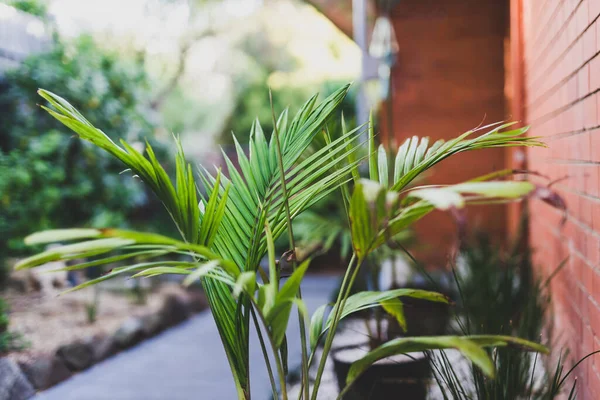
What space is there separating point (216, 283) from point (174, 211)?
0.21 m

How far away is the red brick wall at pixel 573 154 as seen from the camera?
4.41 feet

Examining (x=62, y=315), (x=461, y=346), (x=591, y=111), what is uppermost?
(x=591, y=111)

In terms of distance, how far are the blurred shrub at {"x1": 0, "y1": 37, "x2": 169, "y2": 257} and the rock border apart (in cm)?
72

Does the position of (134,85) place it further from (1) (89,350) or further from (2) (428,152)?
(2) (428,152)

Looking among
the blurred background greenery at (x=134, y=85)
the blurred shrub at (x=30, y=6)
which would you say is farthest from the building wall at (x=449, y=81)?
the blurred shrub at (x=30, y=6)

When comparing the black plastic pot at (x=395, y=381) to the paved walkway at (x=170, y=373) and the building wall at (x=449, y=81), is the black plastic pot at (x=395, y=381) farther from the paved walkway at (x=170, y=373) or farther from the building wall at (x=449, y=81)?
the building wall at (x=449, y=81)

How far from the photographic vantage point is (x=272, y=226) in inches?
50.8

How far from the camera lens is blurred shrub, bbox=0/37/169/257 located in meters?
3.46

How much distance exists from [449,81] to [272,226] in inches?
152

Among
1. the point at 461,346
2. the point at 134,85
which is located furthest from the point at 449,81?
the point at 461,346

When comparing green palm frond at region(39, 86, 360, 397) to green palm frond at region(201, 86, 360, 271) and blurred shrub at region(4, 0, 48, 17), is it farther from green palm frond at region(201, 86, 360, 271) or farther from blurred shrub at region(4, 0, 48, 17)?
blurred shrub at region(4, 0, 48, 17)

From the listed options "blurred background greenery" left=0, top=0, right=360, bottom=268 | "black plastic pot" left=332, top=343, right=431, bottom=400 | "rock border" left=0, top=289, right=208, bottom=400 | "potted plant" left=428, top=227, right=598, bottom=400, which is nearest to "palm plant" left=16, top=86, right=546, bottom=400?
"potted plant" left=428, top=227, right=598, bottom=400

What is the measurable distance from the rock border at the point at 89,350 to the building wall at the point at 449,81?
6.87 ft

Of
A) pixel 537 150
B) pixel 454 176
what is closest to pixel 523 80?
pixel 537 150
